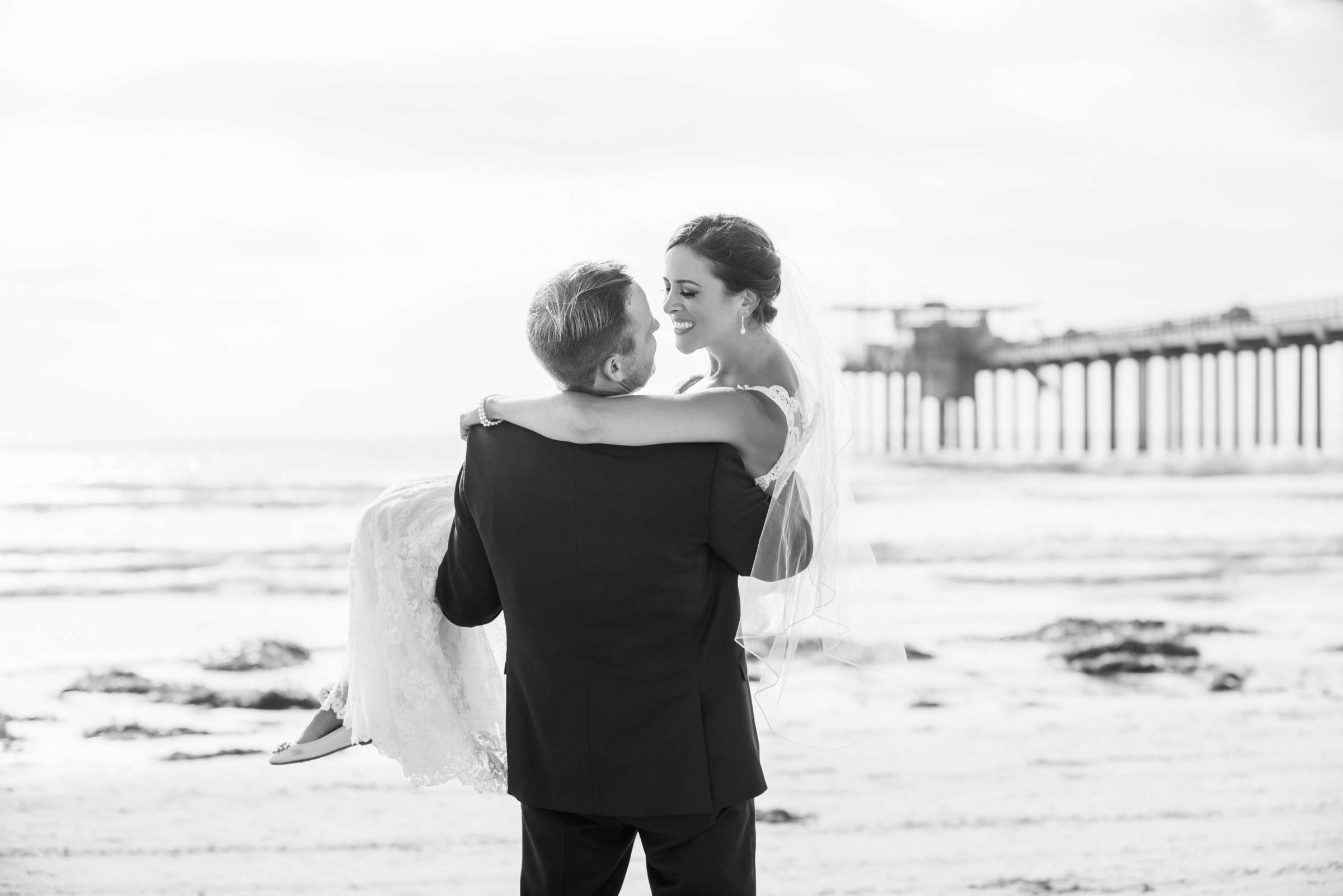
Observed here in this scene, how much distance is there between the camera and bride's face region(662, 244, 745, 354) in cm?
173

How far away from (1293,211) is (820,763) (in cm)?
3990

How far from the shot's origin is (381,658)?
6.05 feet

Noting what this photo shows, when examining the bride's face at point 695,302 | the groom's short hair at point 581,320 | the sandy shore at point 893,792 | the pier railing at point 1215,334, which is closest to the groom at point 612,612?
the groom's short hair at point 581,320

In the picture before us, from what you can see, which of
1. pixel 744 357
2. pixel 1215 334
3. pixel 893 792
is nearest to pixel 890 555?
pixel 893 792

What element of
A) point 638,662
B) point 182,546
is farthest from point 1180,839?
point 182,546

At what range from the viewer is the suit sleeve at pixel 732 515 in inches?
62.1

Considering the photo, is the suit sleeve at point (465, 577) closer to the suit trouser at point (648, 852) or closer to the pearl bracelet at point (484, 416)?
the pearl bracelet at point (484, 416)

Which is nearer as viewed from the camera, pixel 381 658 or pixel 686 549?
pixel 686 549

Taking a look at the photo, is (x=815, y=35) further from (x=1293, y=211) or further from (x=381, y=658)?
(x=381, y=658)

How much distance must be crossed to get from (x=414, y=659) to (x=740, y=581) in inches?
20.8

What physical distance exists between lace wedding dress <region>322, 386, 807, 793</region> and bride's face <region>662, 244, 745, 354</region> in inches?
5.4

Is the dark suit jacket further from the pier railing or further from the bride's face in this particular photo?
the pier railing

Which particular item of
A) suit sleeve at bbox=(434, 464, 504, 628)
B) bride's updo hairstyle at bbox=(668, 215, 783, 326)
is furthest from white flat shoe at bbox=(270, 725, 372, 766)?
bride's updo hairstyle at bbox=(668, 215, 783, 326)

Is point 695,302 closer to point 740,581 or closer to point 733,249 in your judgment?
point 733,249
